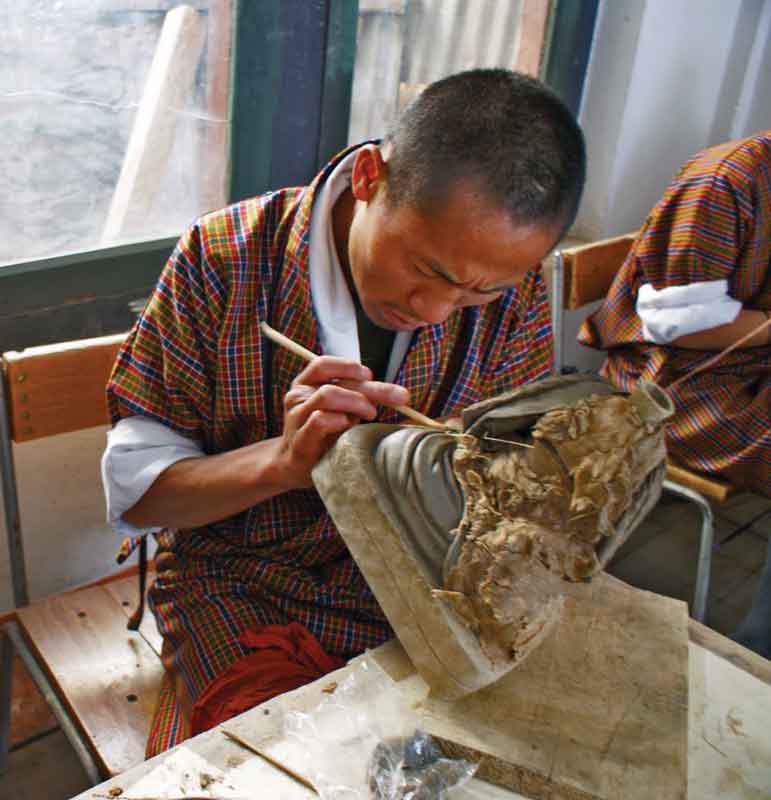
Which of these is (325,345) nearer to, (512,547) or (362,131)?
(512,547)

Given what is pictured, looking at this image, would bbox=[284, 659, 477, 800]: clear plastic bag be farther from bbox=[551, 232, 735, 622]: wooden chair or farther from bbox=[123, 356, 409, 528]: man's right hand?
bbox=[551, 232, 735, 622]: wooden chair

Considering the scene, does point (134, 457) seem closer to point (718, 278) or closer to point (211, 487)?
point (211, 487)

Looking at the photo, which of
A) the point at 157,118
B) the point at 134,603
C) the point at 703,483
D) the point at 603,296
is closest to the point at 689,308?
the point at 603,296

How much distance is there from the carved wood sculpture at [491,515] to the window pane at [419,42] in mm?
1758

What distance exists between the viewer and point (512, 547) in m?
1.02

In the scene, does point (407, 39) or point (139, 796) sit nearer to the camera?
point (139, 796)

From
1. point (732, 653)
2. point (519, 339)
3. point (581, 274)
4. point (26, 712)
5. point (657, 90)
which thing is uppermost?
point (657, 90)

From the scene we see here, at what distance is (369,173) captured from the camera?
49.6 inches

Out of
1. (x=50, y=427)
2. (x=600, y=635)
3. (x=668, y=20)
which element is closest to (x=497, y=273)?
(x=600, y=635)

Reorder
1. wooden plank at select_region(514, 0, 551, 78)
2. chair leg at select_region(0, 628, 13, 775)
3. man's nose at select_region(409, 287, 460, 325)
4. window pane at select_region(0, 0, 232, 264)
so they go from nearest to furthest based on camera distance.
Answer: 1. man's nose at select_region(409, 287, 460, 325)
2. chair leg at select_region(0, 628, 13, 775)
3. window pane at select_region(0, 0, 232, 264)
4. wooden plank at select_region(514, 0, 551, 78)

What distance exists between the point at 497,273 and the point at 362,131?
1678mm

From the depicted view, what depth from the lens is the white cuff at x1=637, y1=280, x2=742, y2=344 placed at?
2.35m

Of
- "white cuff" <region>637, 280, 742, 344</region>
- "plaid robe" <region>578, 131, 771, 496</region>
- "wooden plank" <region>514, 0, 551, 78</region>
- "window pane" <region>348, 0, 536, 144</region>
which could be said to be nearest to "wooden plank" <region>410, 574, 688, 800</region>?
"plaid robe" <region>578, 131, 771, 496</region>

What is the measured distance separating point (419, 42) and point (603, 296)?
38.6 inches
